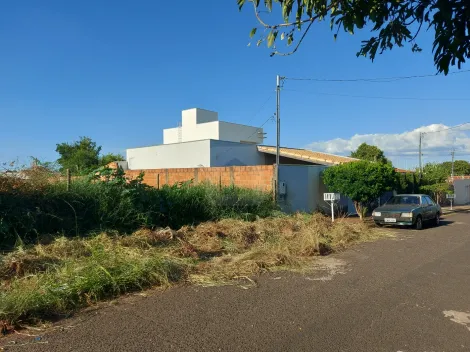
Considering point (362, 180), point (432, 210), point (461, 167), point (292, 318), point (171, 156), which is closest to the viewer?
point (292, 318)

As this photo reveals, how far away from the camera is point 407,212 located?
583 inches

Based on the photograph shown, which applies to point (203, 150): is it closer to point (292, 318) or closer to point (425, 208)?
point (425, 208)

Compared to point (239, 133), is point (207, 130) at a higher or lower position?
higher

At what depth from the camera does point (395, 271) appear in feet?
25.1

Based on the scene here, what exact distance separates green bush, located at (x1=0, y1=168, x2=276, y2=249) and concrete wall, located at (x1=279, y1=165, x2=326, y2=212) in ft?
11.0

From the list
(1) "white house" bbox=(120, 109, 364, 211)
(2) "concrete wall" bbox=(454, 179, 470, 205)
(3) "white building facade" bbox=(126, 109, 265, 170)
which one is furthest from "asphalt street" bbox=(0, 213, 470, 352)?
(2) "concrete wall" bbox=(454, 179, 470, 205)

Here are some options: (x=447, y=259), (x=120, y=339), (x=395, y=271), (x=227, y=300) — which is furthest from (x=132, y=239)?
(x=447, y=259)

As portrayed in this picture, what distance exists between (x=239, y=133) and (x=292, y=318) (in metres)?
39.5

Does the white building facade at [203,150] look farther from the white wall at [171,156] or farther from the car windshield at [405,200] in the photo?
the car windshield at [405,200]

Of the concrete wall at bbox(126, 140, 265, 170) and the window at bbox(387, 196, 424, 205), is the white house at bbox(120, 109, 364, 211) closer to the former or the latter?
the concrete wall at bbox(126, 140, 265, 170)

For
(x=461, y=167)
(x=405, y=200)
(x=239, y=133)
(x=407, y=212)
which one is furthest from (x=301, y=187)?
(x=461, y=167)

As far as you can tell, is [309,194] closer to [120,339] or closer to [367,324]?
[367,324]

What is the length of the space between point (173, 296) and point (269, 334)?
2019 mm

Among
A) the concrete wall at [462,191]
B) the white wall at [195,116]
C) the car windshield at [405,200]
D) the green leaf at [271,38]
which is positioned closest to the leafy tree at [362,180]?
the car windshield at [405,200]
